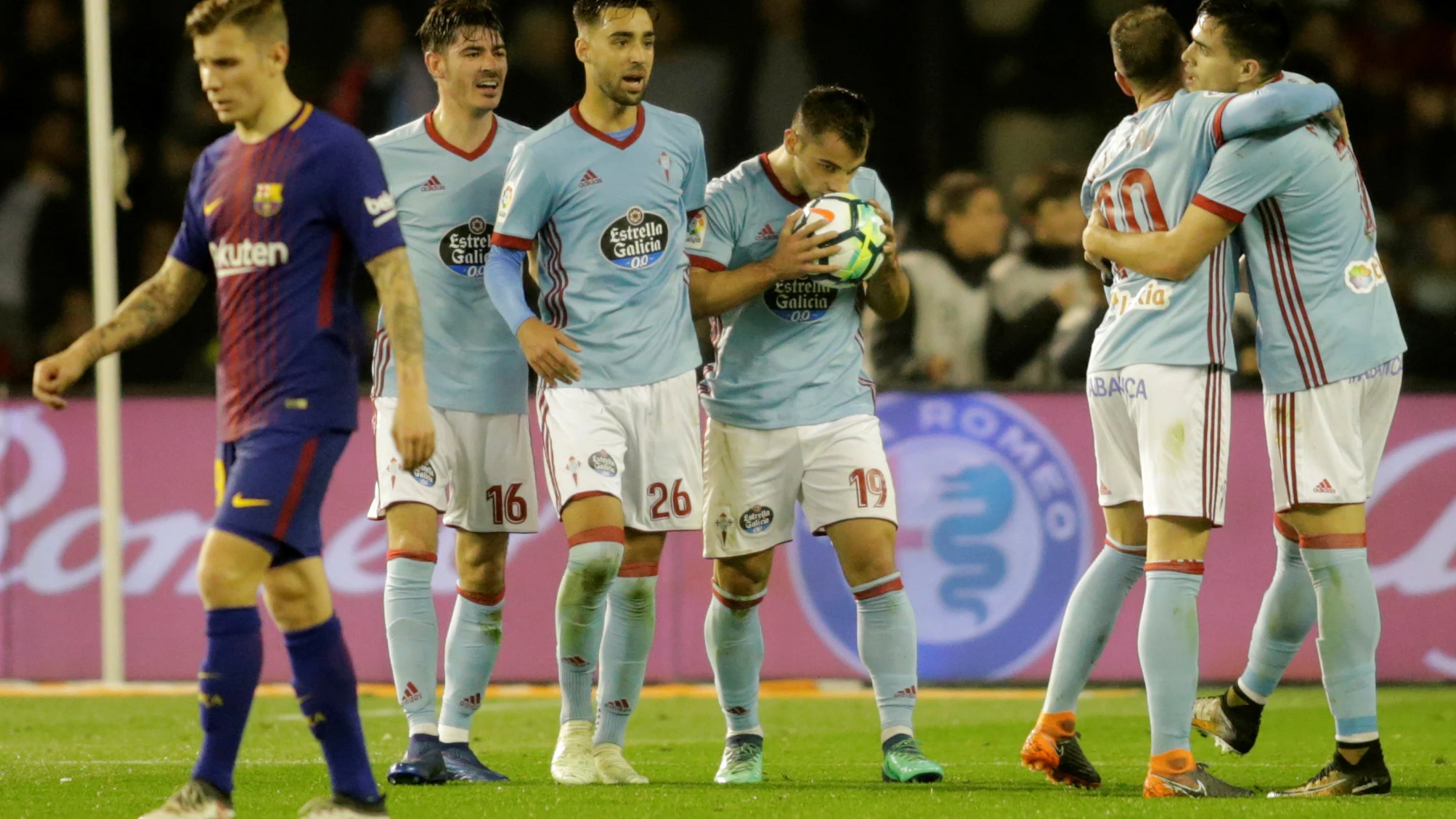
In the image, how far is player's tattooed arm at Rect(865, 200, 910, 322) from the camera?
6.23 m

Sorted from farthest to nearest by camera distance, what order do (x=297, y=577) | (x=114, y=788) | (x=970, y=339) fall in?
(x=970, y=339) < (x=114, y=788) < (x=297, y=577)

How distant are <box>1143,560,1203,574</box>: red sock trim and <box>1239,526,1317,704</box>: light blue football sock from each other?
742mm

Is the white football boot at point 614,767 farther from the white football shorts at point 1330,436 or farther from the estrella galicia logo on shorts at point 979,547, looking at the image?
the estrella galicia logo on shorts at point 979,547

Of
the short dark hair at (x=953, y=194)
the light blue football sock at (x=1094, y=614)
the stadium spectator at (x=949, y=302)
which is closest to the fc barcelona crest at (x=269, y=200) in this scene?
the light blue football sock at (x=1094, y=614)

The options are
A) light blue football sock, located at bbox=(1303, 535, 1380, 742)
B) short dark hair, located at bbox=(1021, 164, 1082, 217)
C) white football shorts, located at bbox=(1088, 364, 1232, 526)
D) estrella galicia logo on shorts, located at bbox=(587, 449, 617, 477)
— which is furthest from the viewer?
short dark hair, located at bbox=(1021, 164, 1082, 217)

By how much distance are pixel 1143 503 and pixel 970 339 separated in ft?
16.4

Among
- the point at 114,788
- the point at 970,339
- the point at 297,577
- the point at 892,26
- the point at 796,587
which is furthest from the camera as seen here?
the point at 892,26

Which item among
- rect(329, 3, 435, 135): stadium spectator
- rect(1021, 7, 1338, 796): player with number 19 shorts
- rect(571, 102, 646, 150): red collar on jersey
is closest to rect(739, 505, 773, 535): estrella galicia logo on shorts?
rect(1021, 7, 1338, 796): player with number 19 shorts

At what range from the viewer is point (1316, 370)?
557cm

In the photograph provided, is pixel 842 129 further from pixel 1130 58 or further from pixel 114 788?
pixel 114 788

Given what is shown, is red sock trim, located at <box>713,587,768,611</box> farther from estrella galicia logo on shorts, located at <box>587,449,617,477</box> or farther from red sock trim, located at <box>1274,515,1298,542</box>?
red sock trim, located at <box>1274,515,1298,542</box>

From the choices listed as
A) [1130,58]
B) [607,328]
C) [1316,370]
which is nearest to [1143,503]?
[1316,370]

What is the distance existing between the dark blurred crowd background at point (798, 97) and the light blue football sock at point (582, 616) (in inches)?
213

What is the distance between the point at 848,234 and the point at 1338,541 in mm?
1748
